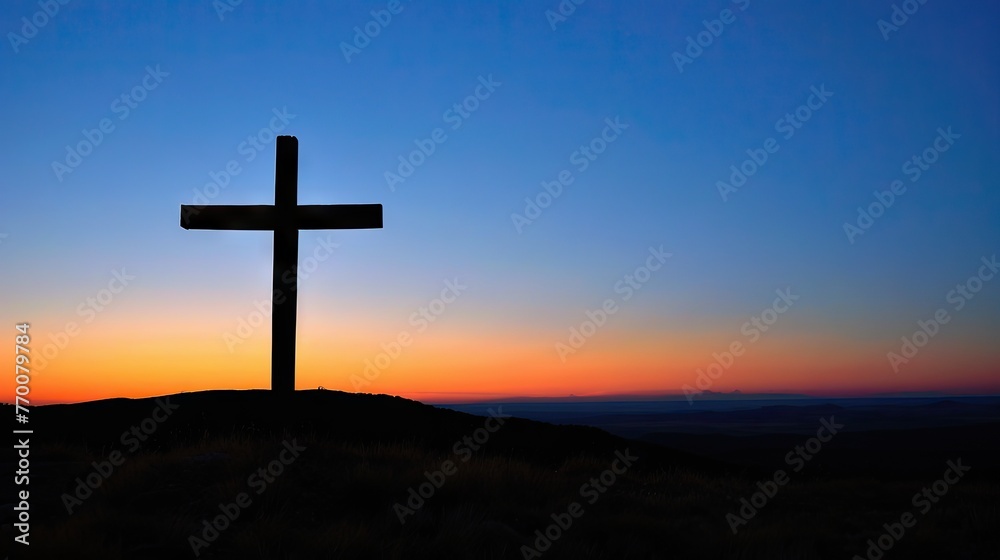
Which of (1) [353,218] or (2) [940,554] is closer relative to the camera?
(2) [940,554]

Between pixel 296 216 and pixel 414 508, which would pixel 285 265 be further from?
pixel 414 508

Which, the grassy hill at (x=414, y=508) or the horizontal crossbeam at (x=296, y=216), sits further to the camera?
the horizontal crossbeam at (x=296, y=216)

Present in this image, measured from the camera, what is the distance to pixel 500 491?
8.73m

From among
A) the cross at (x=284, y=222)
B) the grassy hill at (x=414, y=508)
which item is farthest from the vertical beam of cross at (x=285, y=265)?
the grassy hill at (x=414, y=508)

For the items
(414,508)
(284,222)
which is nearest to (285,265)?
(284,222)

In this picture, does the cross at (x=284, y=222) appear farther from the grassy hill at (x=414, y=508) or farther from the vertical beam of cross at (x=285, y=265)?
the grassy hill at (x=414, y=508)

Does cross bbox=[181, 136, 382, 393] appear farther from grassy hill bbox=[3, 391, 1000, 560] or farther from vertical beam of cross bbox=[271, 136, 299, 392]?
grassy hill bbox=[3, 391, 1000, 560]

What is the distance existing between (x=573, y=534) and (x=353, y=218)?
23.3ft

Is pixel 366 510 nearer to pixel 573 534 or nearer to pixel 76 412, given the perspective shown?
pixel 573 534

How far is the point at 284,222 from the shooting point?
511 inches

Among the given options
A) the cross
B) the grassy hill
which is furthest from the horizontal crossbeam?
the grassy hill

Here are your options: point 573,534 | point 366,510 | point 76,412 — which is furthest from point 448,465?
point 76,412

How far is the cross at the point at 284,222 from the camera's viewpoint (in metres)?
12.7

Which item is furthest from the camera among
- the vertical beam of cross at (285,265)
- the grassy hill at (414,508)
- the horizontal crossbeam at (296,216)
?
the horizontal crossbeam at (296,216)
